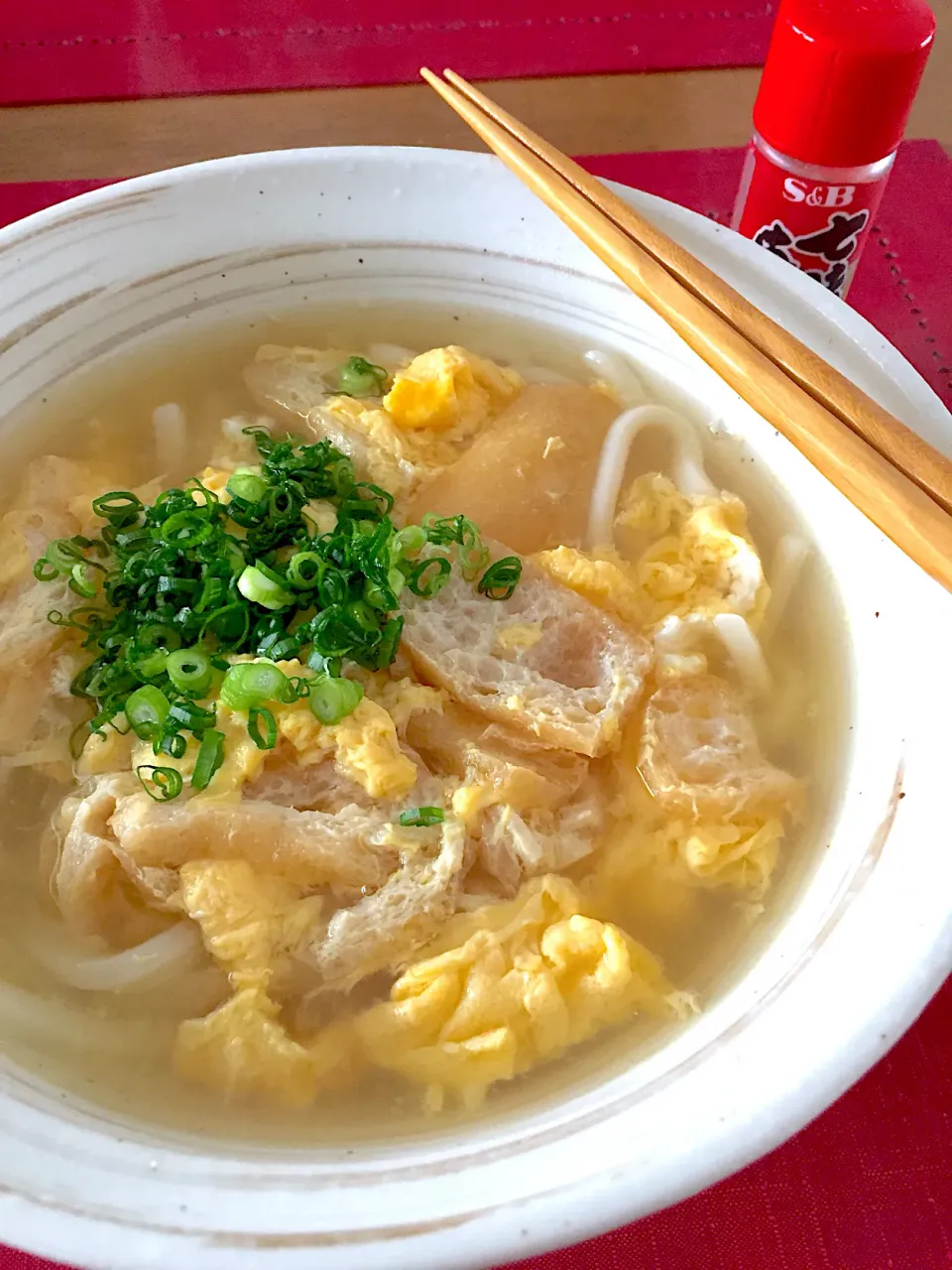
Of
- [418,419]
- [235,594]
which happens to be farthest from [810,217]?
[235,594]

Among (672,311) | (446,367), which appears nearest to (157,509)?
(446,367)

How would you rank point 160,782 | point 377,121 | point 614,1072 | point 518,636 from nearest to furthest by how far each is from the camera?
point 614,1072 → point 160,782 → point 518,636 → point 377,121

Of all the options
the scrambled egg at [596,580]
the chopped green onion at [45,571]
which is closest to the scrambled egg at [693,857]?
the scrambled egg at [596,580]

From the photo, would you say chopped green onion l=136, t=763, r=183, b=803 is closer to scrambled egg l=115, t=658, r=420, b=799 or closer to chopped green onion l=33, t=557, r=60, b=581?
scrambled egg l=115, t=658, r=420, b=799

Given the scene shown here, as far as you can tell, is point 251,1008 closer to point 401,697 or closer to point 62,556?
point 401,697

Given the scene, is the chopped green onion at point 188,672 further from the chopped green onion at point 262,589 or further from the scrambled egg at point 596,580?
the scrambled egg at point 596,580
